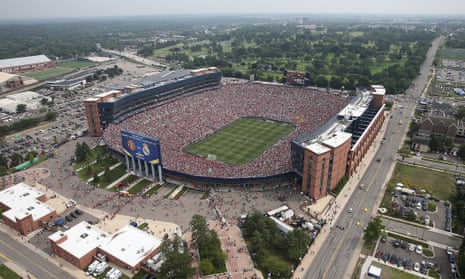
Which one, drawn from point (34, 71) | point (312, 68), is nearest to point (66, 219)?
point (312, 68)

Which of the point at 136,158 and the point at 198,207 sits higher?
the point at 136,158

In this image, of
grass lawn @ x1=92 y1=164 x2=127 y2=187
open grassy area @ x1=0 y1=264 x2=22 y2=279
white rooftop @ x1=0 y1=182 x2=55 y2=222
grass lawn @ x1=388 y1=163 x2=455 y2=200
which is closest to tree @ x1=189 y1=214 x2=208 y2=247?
open grassy area @ x1=0 y1=264 x2=22 y2=279

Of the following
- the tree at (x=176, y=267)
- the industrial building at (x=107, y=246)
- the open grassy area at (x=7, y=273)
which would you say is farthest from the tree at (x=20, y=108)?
the tree at (x=176, y=267)

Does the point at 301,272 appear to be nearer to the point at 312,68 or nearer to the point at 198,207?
the point at 198,207

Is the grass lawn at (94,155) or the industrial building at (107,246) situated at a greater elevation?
the grass lawn at (94,155)

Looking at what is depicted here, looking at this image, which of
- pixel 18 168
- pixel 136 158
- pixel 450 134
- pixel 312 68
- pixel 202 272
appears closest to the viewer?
pixel 202 272

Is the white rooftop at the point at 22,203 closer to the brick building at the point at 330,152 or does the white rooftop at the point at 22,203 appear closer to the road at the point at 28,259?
the road at the point at 28,259

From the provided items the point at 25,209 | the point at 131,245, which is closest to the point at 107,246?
the point at 131,245
